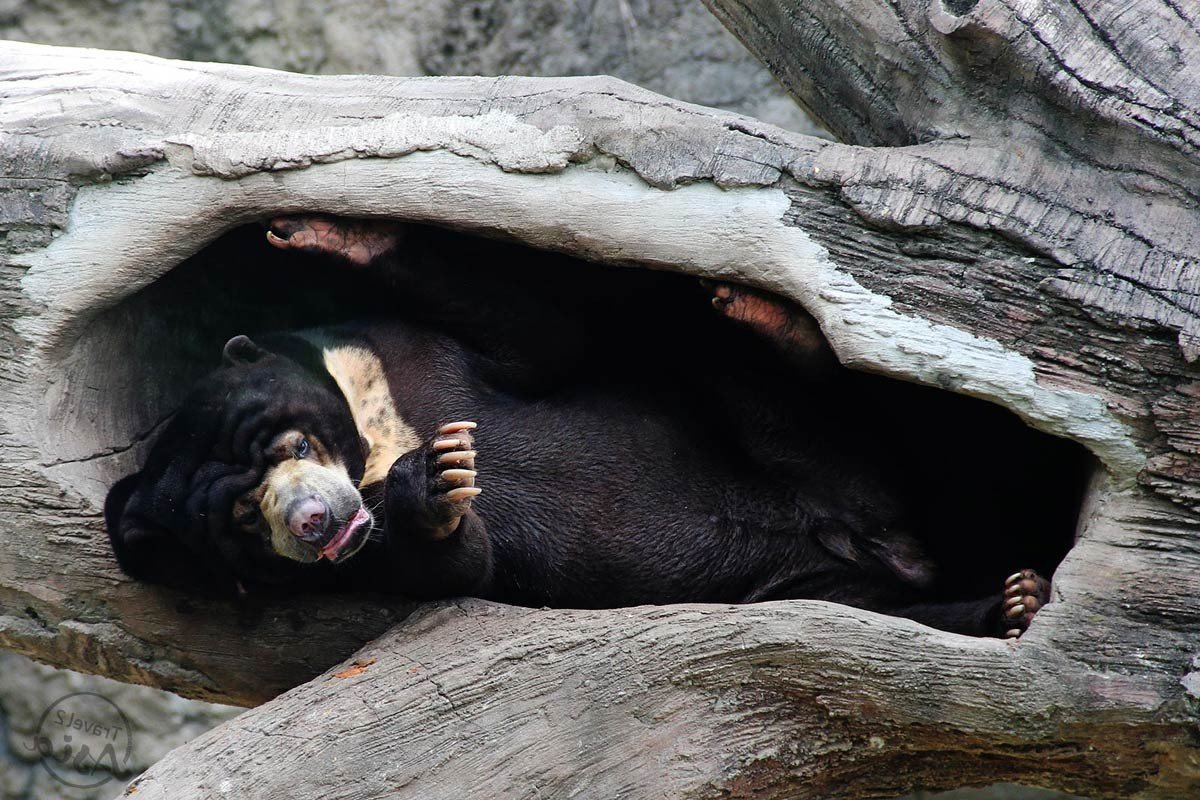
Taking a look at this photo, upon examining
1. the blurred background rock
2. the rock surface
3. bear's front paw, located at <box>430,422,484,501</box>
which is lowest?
the rock surface

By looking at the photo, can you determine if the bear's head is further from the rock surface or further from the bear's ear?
the rock surface

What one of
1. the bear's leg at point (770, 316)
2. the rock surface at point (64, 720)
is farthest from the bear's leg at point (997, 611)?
the rock surface at point (64, 720)

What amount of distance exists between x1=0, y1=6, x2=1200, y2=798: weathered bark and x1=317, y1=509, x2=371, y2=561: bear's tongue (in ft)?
0.87

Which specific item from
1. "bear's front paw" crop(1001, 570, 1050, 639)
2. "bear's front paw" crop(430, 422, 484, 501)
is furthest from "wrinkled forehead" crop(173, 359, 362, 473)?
"bear's front paw" crop(1001, 570, 1050, 639)

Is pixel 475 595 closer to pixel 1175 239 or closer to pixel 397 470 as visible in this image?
pixel 397 470

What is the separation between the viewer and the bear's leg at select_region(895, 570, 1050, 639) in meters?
2.87

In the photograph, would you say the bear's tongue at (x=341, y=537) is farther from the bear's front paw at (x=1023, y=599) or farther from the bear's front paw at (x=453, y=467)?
the bear's front paw at (x=1023, y=599)

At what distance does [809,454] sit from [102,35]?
14.8 ft

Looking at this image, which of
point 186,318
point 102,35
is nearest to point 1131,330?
point 186,318

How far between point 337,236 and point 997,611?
192cm

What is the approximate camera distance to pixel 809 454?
133 inches

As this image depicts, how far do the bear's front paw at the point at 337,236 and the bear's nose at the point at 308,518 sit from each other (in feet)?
2.14

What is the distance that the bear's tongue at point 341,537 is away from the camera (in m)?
3.01

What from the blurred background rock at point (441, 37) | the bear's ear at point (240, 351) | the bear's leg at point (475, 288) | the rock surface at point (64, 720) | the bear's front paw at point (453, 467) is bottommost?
the rock surface at point (64, 720)
